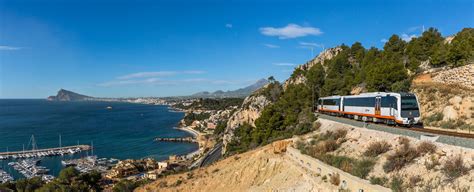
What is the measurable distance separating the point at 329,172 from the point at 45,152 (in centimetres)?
8458

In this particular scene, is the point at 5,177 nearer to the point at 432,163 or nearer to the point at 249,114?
the point at 249,114

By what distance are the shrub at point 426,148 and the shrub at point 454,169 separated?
160 cm

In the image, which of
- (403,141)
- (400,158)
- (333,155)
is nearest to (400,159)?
(400,158)

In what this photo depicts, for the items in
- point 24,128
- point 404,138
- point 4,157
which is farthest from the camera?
point 24,128

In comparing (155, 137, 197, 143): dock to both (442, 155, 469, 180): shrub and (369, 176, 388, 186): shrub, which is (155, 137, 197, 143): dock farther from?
(442, 155, 469, 180): shrub

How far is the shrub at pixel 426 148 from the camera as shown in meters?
13.3

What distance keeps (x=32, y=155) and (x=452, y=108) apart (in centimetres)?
8582

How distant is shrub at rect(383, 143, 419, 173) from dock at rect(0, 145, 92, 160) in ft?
275

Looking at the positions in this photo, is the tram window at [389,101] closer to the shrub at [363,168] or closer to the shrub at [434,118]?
the shrub at [434,118]

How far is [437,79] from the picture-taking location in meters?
30.2

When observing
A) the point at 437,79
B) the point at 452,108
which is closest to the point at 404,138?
the point at 452,108

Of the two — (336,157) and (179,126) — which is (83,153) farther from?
(336,157)

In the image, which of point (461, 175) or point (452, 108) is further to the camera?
point (452, 108)

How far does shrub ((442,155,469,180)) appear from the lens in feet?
35.9
